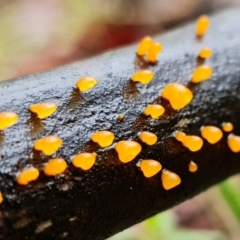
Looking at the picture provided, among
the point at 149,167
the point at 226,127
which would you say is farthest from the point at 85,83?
→ the point at 226,127

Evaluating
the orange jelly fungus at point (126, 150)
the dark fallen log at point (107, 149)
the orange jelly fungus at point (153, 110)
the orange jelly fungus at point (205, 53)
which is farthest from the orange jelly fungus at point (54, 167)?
the orange jelly fungus at point (205, 53)

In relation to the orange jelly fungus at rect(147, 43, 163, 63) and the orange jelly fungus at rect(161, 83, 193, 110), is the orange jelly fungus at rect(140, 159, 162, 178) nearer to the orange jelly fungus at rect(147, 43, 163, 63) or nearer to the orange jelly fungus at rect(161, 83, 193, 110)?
the orange jelly fungus at rect(161, 83, 193, 110)

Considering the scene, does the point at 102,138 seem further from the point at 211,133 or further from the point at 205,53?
the point at 205,53

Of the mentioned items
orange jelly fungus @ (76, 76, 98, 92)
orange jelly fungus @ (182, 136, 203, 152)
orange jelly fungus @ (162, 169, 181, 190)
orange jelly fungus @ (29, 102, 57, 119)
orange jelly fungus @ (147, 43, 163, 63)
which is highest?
orange jelly fungus @ (147, 43, 163, 63)

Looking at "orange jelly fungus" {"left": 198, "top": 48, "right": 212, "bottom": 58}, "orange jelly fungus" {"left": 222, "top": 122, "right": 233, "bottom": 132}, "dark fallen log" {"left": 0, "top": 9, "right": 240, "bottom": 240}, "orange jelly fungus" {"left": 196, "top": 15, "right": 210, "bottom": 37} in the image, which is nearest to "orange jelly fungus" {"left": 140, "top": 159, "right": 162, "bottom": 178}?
"dark fallen log" {"left": 0, "top": 9, "right": 240, "bottom": 240}

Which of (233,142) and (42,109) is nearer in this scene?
(42,109)

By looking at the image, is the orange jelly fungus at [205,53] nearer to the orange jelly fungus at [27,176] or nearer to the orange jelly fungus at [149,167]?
the orange jelly fungus at [149,167]
